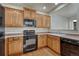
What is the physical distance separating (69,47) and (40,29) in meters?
0.69

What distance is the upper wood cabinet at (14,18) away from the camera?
1.98 meters

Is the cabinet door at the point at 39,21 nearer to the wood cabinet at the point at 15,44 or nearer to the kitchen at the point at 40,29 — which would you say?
the kitchen at the point at 40,29

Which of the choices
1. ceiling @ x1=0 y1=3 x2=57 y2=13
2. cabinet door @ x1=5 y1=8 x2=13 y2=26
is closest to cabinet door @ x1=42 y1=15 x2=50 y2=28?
ceiling @ x1=0 y1=3 x2=57 y2=13

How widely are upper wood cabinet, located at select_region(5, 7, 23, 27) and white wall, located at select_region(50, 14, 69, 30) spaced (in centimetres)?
73

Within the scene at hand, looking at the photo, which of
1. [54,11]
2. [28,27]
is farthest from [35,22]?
[54,11]

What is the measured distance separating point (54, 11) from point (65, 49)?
0.84 m

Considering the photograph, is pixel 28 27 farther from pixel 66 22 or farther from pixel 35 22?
pixel 66 22

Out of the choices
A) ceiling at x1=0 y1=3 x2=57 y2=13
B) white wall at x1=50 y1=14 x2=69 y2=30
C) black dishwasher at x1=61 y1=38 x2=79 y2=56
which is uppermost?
ceiling at x1=0 y1=3 x2=57 y2=13

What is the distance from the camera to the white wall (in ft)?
5.33

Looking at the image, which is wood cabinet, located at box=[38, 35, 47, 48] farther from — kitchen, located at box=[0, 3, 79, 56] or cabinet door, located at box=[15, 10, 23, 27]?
cabinet door, located at box=[15, 10, 23, 27]

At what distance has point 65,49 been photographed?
190 centimetres

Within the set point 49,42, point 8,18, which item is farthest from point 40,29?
point 8,18

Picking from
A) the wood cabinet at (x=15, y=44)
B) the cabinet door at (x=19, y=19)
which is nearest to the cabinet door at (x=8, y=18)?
the cabinet door at (x=19, y=19)

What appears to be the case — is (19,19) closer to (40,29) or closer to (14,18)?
(14,18)
